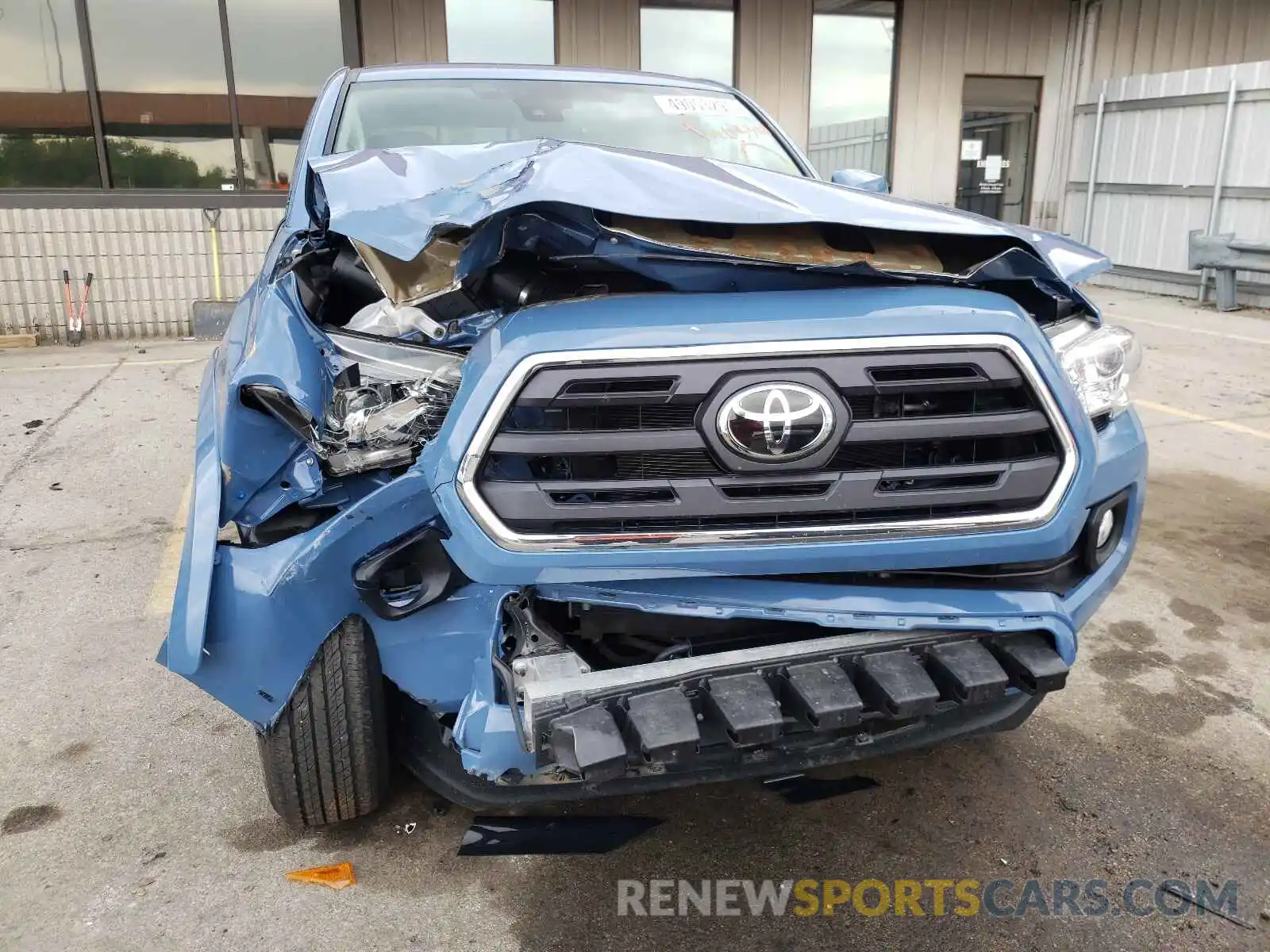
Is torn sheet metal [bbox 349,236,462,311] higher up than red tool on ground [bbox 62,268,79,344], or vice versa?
torn sheet metal [bbox 349,236,462,311]

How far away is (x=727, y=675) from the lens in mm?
1719

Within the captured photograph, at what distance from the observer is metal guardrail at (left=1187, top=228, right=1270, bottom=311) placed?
9656 millimetres

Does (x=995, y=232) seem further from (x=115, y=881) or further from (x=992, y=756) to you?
(x=115, y=881)

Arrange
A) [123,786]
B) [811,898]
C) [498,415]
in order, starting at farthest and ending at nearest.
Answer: [123,786]
[811,898]
[498,415]

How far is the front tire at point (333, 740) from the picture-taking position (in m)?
1.94

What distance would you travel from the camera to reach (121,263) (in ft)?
29.3

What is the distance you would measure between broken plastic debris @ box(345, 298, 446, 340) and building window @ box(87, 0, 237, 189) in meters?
8.08

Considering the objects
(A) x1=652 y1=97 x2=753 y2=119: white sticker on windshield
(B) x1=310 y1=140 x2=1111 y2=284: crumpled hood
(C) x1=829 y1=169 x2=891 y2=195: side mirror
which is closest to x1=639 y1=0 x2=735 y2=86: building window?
(A) x1=652 y1=97 x2=753 y2=119: white sticker on windshield

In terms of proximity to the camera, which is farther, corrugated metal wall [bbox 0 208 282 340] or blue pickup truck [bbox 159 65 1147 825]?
corrugated metal wall [bbox 0 208 282 340]

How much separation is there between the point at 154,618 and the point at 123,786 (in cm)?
107

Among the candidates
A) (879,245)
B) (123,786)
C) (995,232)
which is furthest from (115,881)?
(995,232)

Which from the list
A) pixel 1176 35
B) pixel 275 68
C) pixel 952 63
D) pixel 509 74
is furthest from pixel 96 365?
pixel 1176 35

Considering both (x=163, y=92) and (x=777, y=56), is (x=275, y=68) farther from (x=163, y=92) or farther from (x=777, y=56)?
(x=777, y=56)

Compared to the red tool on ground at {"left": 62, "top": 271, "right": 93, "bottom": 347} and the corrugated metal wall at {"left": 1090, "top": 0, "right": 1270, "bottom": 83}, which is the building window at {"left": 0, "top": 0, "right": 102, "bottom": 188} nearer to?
the red tool on ground at {"left": 62, "top": 271, "right": 93, "bottom": 347}
